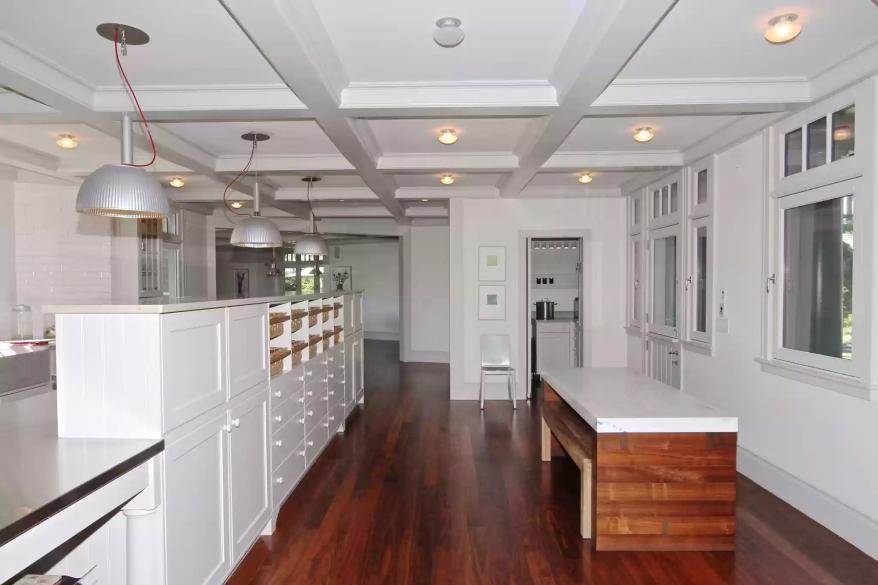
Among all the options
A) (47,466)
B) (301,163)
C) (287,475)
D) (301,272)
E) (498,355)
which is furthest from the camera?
(301,272)

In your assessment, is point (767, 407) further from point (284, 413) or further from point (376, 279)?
point (376, 279)

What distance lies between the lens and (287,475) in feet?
11.5

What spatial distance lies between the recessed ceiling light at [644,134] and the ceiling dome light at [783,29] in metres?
1.56

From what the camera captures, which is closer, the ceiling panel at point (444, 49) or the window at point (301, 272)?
the ceiling panel at point (444, 49)

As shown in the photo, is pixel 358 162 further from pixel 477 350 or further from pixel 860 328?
pixel 860 328

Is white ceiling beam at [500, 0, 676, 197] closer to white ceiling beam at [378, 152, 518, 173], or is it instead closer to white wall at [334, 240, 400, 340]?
white ceiling beam at [378, 152, 518, 173]

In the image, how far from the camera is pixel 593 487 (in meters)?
2.97

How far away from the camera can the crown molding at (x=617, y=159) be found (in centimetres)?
497

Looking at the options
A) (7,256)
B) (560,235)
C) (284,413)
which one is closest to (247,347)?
(284,413)

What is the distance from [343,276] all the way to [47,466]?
40.8 ft

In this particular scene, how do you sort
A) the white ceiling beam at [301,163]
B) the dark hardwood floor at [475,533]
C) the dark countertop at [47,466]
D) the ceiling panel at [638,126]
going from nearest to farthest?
1. the dark countertop at [47,466]
2. the dark hardwood floor at [475,533]
3. the ceiling panel at [638,126]
4. the white ceiling beam at [301,163]

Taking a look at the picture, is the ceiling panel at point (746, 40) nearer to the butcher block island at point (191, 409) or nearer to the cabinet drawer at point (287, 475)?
the butcher block island at point (191, 409)

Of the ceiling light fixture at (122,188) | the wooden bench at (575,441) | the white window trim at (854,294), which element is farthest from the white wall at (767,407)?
the ceiling light fixture at (122,188)

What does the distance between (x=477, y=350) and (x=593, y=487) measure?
3.96 meters
